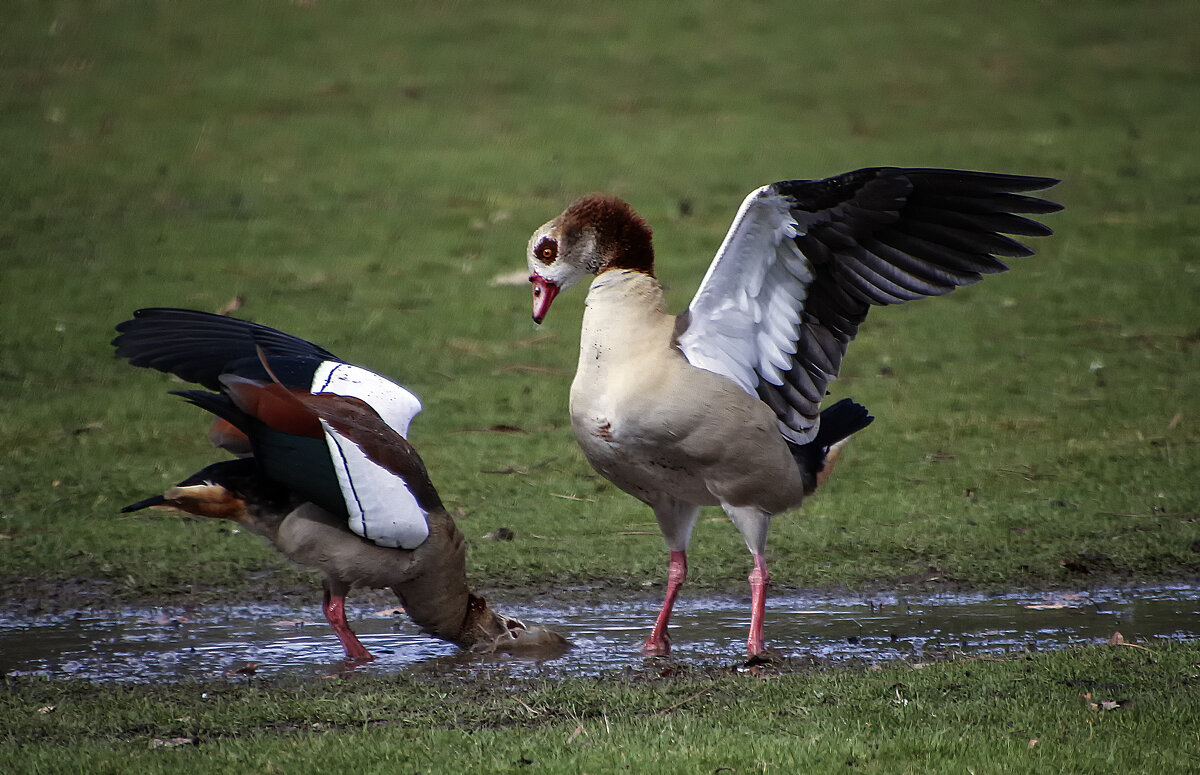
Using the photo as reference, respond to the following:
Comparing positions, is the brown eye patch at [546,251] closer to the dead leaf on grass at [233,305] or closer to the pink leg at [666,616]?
the pink leg at [666,616]

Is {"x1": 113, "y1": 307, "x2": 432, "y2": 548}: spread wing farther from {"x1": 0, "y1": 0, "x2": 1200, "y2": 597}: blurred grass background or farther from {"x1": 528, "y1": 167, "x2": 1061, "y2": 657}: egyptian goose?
{"x1": 0, "y1": 0, "x2": 1200, "y2": 597}: blurred grass background

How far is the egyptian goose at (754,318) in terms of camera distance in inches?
225

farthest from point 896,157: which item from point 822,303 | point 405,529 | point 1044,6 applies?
point 405,529

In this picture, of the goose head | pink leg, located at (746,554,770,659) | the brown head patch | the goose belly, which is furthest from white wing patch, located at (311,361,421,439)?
pink leg, located at (746,554,770,659)

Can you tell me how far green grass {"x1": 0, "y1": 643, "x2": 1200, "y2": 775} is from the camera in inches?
170

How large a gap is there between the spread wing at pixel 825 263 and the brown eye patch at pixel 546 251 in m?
0.59

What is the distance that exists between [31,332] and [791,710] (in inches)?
301

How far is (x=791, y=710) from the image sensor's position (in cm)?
482

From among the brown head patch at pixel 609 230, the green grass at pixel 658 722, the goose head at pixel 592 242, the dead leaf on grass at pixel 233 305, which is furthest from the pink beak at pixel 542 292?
the dead leaf on grass at pixel 233 305

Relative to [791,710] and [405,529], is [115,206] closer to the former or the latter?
[405,529]

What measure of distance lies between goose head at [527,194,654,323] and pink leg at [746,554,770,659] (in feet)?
4.12

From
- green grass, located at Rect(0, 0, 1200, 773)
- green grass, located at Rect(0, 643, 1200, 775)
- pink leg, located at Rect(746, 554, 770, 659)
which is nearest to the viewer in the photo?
green grass, located at Rect(0, 643, 1200, 775)

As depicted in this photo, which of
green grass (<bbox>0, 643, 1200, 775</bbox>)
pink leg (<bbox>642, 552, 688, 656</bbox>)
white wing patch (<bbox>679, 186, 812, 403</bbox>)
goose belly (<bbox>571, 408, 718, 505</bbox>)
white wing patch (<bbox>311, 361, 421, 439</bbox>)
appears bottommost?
green grass (<bbox>0, 643, 1200, 775</bbox>)

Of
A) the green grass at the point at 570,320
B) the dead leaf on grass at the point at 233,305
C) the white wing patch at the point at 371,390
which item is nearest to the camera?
the green grass at the point at 570,320
